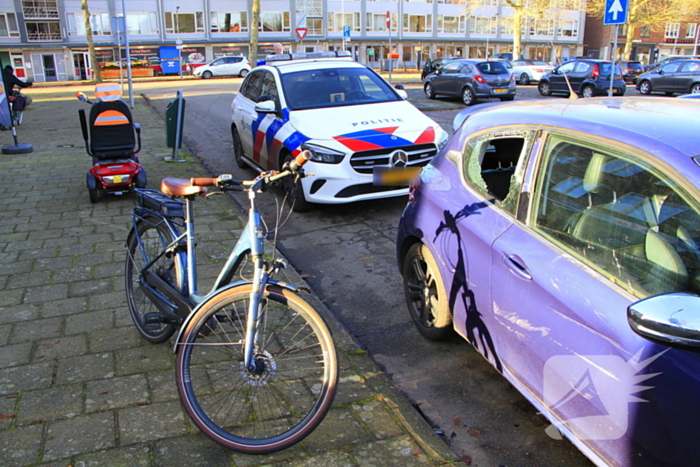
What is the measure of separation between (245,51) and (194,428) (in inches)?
2543

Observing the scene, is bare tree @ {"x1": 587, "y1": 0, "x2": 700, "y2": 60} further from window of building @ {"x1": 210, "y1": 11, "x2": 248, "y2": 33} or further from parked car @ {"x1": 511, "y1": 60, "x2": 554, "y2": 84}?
window of building @ {"x1": 210, "y1": 11, "x2": 248, "y2": 33}

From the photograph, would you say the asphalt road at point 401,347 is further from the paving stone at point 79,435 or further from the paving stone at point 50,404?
the paving stone at point 50,404

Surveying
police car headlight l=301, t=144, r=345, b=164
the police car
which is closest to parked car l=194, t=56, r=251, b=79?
the police car

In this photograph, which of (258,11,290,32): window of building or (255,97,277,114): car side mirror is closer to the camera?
(255,97,277,114): car side mirror

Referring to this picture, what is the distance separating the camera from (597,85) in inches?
931

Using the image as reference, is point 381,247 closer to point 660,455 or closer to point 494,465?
point 494,465

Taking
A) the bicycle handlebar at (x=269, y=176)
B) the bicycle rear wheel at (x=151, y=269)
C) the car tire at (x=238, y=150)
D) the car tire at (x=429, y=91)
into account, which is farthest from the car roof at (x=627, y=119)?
the car tire at (x=429, y=91)

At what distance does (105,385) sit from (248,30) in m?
64.2

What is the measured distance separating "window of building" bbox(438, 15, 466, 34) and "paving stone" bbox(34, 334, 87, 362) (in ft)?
231

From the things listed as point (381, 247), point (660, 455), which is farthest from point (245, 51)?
point (660, 455)

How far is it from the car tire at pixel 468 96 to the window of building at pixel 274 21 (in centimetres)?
→ 4666

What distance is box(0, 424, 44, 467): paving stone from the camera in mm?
2816

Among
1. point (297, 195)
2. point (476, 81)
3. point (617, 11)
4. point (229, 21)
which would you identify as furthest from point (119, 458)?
point (229, 21)

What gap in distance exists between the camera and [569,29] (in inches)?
2975
